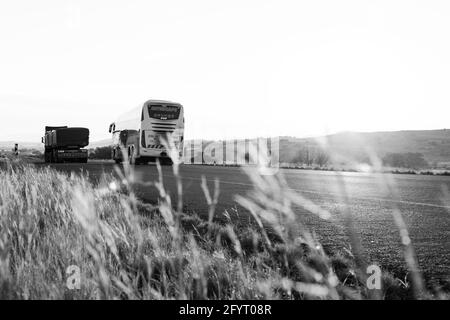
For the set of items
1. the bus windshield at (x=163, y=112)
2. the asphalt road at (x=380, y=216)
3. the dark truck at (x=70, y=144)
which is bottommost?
the asphalt road at (x=380, y=216)

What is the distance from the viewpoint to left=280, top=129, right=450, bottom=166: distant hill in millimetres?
91562

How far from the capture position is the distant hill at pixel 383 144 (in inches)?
3605

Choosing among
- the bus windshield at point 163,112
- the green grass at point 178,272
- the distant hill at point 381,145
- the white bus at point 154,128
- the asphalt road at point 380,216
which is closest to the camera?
the green grass at point 178,272

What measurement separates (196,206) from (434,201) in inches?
210

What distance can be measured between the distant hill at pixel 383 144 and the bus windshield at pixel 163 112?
57219 mm

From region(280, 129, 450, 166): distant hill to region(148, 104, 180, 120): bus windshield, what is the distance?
5722 cm

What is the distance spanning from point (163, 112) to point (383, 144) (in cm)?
8240

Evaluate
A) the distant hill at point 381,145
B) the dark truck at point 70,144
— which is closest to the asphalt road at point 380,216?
the dark truck at point 70,144

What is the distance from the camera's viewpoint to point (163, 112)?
106ft

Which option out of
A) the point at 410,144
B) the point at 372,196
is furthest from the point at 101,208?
the point at 410,144

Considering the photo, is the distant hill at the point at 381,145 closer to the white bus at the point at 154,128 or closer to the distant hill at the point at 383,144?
the distant hill at the point at 383,144

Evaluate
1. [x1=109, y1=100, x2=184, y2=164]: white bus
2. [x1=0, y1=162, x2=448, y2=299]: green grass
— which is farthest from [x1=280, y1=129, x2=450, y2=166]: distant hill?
[x1=0, y1=162, x2=448, y2=299]: green grass

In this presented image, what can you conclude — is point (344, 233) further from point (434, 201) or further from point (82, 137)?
point (82, 137)

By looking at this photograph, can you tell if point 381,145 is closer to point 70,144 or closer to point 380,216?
point 70,144
